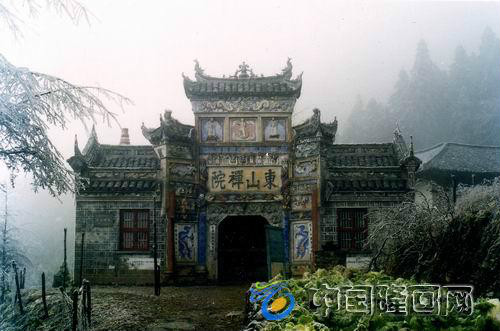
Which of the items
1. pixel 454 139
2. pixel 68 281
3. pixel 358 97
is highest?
pixel 358 97

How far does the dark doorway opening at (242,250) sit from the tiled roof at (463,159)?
28.6 feet

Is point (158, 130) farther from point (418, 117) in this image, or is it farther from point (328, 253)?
point (418, 117)

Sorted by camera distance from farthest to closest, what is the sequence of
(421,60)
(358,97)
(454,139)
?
(358,97)
(421,60)
(454,139)

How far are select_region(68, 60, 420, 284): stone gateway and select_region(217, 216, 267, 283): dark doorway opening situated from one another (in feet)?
0.14

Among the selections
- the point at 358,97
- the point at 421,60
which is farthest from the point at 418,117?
the point at 358,97

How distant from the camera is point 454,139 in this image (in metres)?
31.2

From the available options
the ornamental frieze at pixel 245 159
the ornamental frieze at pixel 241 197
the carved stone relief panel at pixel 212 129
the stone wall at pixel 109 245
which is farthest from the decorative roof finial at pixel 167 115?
the ornamental frieze at pixel 241 197

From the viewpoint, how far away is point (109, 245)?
45.4ft

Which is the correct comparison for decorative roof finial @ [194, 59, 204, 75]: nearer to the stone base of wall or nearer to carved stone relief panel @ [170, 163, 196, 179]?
carved stone relief panel @ [170, 163, 196, 179]

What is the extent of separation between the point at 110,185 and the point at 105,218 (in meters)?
1.14

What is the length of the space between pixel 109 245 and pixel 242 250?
15.0ft

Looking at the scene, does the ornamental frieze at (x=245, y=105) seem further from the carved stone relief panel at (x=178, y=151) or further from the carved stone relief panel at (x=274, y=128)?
the carved stone relief panel at (x=178, y=151)

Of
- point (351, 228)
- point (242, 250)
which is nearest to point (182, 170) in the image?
point (242, 250)

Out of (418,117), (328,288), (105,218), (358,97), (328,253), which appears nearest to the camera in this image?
(328,288)
